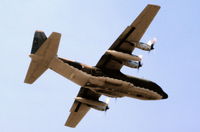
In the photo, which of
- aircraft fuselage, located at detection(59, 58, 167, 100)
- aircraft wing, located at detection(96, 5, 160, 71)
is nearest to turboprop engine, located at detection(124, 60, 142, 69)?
aircraft wing, located at detection(96, 5, 160, 71)

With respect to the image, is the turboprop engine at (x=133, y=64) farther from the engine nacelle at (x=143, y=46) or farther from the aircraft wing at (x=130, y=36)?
the engine nacelle at (x=143, y=46)

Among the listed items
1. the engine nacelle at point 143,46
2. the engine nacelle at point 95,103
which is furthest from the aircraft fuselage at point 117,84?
the engine nacelle at point 95,103

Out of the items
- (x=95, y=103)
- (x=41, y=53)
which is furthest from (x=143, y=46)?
(x=95, y=103)

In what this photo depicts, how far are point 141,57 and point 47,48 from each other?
9.27 m

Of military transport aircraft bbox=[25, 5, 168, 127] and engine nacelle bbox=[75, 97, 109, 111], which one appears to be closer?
military transport aircraft bbox=[25, 5, 168, 127]

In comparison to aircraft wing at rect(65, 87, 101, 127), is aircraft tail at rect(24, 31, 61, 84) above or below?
above

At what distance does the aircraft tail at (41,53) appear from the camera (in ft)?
126

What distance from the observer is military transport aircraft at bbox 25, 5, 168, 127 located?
39750 mm

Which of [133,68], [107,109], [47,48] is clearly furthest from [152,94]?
[47,48]

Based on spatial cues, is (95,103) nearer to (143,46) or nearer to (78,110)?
(78,110)

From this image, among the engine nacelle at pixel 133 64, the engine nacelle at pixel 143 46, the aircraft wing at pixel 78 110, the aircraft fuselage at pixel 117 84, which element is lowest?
the aircraft wing at pixel 78 110

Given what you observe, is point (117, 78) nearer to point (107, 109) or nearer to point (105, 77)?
point (105, 77)

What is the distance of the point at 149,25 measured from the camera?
134 feet

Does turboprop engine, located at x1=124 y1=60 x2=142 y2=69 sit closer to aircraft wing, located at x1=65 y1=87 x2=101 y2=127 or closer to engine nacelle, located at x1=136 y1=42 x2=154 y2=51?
engine nacelle, located at x1=136 y1=42 x2=154 y2=51
